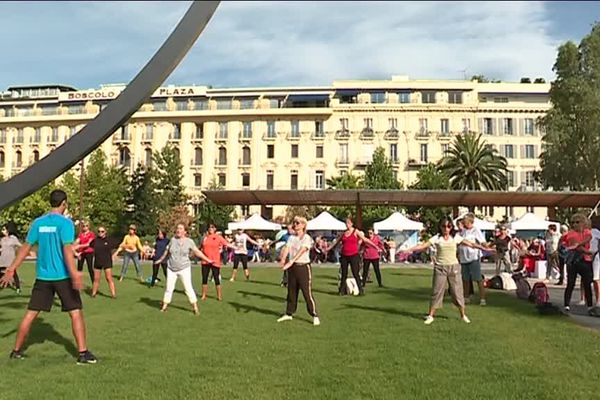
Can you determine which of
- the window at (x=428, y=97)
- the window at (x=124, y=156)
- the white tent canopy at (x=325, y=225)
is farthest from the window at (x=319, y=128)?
the white tent canopy at (x=325, y=225)

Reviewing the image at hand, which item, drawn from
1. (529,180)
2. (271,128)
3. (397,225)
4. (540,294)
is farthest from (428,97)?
(540,294)

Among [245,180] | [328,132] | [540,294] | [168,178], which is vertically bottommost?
[540,294]

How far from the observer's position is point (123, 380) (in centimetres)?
711

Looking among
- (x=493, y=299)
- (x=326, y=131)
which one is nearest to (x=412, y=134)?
(x=326, y=131)

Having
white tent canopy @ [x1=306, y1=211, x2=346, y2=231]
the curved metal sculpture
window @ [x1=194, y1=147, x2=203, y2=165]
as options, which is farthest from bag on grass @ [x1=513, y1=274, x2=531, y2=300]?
window @ [x1=194, y1=147, x2=203, y2=165]

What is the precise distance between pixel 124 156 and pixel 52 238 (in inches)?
3182

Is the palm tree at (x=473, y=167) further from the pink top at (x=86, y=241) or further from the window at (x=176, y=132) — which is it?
the pink top at (x=86, y=241)

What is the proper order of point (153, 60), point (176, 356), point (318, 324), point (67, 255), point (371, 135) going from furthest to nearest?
point (371, 135) < point (318, 324) < point (176, 356) < point (67, 255) < point (153, 60)

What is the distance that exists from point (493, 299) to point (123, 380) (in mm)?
10835

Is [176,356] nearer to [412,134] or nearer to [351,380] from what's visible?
[351,380]

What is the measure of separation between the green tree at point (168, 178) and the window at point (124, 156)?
41.1ft

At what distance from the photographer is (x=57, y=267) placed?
7918mm

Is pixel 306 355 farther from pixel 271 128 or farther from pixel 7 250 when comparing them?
pixel 271 128

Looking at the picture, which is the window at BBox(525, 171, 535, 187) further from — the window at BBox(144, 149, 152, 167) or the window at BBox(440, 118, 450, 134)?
the window at BBox(144, 149, 152, 167)
